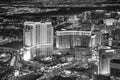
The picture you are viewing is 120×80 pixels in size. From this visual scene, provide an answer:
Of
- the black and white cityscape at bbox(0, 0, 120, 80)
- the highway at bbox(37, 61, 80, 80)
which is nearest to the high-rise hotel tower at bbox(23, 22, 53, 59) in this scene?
the black and white cityscape at bbox(0, 0, 120, 80)

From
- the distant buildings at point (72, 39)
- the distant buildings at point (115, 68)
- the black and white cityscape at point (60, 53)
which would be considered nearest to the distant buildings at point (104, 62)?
the black and white cityscape at point (60, 53)

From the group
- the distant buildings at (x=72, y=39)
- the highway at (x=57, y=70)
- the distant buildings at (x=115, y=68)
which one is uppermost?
the distant buildings at (x=72, y=39)

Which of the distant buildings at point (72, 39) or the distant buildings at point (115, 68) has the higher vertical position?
the distant buildings at point (72, 39)

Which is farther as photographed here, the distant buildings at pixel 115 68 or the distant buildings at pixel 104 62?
the distant buildings at pixel 104 62

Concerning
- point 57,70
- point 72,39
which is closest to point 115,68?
point 57,70

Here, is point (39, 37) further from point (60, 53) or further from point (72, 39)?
point (72, 39)

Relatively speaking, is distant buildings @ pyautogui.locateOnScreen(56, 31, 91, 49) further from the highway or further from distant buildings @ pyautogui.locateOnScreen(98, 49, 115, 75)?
distant buildings @ pyautogui.locateOnScreen(98, 49, 115, 75)

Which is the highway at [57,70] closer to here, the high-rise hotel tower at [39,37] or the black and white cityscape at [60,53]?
the black and white cityscape at [60,53]
